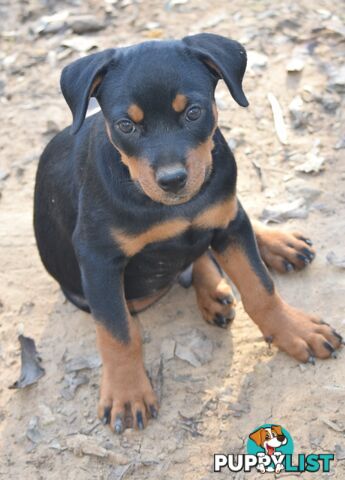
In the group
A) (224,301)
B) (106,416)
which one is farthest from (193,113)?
(106,416)

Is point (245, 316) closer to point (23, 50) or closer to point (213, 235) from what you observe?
point (213, 235)

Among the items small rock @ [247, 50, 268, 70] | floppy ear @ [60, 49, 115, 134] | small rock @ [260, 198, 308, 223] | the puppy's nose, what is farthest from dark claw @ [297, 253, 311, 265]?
small rock @ [247, 50, 268, 70]

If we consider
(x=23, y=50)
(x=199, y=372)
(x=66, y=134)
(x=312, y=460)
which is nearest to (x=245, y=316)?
(x=199, y=372)

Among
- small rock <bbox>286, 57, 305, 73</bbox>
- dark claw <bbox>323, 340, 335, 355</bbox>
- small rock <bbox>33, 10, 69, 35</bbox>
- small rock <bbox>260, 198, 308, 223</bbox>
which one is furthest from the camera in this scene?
small rock <bbox>33, 10, 69, 35</bbox>

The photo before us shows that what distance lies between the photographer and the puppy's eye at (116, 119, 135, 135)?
3648mm

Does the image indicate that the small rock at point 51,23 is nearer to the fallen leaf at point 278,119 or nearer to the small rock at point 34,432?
the fallen leaf at point 278,119

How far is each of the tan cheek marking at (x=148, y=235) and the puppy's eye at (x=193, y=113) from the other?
641 mm

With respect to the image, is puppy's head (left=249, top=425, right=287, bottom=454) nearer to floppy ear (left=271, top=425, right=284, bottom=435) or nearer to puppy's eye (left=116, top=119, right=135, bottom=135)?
floppy ear (left=271, top=425, right=284, bottom=435)

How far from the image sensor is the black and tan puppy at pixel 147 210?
362 cm

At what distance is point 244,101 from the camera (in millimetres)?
3836

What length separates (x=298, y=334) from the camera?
455 centimetres

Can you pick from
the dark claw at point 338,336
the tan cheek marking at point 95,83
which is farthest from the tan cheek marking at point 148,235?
the dark claw at point 338,336

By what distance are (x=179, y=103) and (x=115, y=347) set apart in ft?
4.96

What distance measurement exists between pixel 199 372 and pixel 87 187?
1393 millimetres
